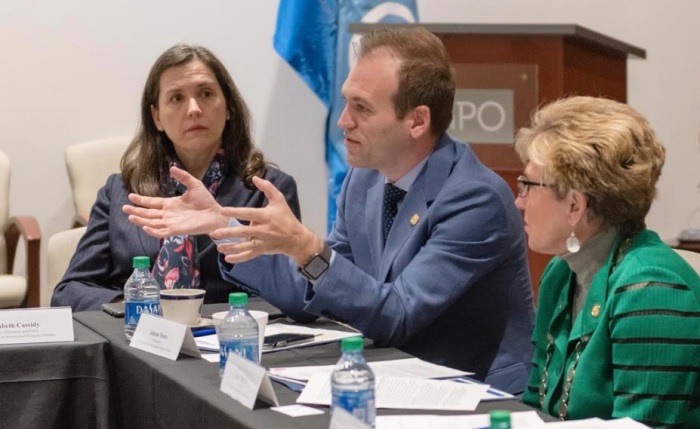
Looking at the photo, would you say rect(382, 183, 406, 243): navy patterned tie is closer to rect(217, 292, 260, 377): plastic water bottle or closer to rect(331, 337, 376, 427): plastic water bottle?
rect(217, 292, 260, 377): plastic water bottle

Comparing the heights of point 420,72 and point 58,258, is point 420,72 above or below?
above

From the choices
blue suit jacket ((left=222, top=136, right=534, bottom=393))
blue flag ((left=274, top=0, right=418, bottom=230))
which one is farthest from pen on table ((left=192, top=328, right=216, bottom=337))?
blue flag ((left=274, top=0, right=418, bottom=230))

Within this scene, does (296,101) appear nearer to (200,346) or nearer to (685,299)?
(200,346)

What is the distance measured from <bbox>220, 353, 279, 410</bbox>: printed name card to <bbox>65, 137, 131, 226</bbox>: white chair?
11.6ft

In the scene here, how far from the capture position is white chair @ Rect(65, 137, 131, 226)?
5230 mm

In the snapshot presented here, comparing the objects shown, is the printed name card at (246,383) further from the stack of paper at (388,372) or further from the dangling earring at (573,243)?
the dangling earring at (573,243)

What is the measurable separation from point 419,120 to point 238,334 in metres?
0.91

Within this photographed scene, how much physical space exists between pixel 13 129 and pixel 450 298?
3596 millimetres

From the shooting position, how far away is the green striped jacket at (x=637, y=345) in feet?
6.04

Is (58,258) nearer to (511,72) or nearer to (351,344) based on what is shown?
(511,72)

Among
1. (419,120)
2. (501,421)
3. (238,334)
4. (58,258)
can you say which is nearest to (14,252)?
(58,258)

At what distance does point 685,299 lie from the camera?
187 centimetres

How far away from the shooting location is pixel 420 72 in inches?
104

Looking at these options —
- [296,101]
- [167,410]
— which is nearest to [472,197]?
[167,410]
